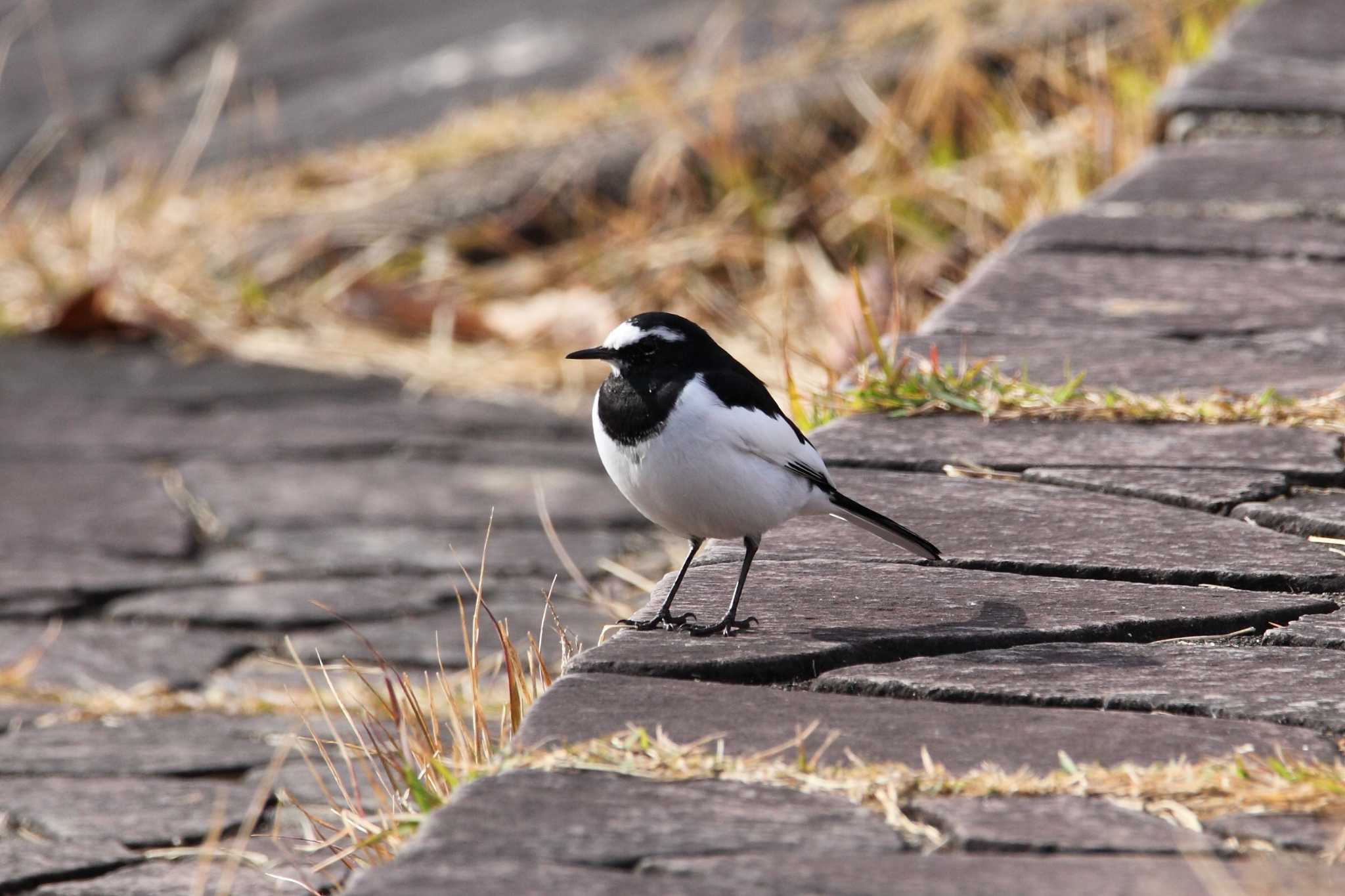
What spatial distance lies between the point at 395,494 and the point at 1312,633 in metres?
2.98

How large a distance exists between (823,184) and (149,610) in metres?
2.92

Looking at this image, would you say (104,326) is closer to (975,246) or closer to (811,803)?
(975,246)

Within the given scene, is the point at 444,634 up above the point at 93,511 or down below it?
below

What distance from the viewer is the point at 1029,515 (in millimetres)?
2598

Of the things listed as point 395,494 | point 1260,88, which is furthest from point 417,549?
point 1260,88

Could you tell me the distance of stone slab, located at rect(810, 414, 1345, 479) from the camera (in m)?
2.74

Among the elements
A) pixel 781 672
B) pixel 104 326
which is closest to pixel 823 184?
pixel 104 326

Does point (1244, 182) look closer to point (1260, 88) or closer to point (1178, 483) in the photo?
point (1260, 88)

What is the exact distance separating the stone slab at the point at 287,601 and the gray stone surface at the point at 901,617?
1.68m

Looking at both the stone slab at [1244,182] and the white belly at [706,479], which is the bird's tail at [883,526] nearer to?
the white belly at [706,479]

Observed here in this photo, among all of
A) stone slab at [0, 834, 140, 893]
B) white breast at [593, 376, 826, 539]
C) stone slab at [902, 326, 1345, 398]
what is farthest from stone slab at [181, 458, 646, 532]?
white breast at [593, 376, 826, 539]

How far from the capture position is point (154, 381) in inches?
225

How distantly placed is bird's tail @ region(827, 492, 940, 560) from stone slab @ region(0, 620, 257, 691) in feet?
5.78

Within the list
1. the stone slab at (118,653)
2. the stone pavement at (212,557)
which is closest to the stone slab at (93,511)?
the stone pavement at (212,557)
